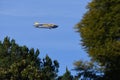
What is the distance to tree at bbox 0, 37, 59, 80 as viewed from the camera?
48750 mm

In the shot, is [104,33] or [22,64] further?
[22,64]

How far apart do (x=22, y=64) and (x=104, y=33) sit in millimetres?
13378

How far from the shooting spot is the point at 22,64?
49.6m

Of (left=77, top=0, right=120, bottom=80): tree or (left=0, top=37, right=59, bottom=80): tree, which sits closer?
(left=77, top=0, right=120, bottom=80): tree

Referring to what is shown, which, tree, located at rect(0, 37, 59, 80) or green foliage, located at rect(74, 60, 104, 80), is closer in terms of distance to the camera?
green foliage, located at rect(74, 60, 104, 80)

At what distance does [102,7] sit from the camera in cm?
3859

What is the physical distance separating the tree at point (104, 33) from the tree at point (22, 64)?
10.7 metres

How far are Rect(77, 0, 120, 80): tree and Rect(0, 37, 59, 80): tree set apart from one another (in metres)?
10.7

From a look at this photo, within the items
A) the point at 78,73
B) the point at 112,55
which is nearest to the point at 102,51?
the point at 112,55

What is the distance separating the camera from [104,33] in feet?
123

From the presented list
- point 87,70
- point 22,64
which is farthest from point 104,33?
point 22,64

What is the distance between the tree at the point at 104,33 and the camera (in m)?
36.7

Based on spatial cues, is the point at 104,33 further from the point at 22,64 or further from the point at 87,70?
the point at 22,64

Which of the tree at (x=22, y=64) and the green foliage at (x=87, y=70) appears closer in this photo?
the green foliage at (x=87, y=70)
